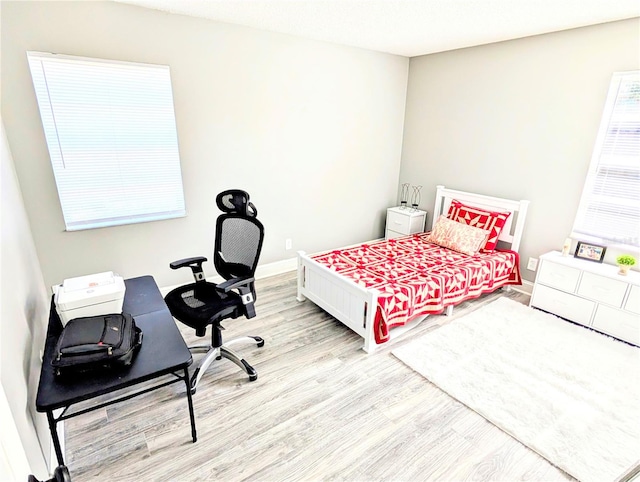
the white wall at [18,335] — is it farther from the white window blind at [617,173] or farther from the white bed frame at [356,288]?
the white window blind at [617,173]

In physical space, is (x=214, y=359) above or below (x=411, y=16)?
below

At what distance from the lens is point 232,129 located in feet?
10.9

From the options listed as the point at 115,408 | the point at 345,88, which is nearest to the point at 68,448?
the point at 115,408

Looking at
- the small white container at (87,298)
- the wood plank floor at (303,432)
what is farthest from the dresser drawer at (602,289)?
the small white container at (87,298)

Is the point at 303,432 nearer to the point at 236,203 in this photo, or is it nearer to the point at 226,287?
the point at 226,287

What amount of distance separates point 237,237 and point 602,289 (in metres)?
3.04

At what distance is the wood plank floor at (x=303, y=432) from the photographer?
1729 mm

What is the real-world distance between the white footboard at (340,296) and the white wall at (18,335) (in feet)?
6.47

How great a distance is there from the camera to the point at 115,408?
208 centimetres

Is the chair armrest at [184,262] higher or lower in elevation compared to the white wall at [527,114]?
lower

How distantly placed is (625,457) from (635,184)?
87.3 inches

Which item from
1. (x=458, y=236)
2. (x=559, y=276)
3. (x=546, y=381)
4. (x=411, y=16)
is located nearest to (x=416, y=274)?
(x=458, y=236)

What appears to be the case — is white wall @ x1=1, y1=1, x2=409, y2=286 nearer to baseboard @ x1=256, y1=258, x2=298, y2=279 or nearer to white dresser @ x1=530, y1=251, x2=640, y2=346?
baseboard @ x1=256, y1=258, x2=298, y2=279

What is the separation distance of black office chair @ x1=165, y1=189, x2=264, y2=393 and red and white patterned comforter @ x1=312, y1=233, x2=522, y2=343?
97 cm
